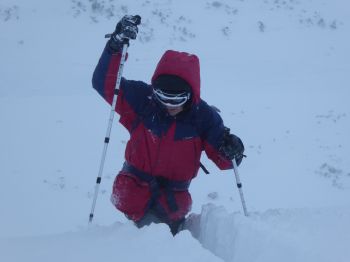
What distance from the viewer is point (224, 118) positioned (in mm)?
9164

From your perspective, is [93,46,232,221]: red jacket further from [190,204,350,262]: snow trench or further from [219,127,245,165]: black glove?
[190,204,350,262]: snow trench

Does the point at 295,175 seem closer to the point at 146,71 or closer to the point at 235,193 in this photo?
the point at 235,193

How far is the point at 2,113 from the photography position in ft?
27.1

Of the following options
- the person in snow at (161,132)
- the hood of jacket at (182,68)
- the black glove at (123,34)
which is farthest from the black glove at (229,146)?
the black glove at (123,34)

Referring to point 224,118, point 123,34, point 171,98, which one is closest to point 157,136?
point 171,98

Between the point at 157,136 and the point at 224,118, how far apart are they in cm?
579

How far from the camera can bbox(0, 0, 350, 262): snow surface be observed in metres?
3.10

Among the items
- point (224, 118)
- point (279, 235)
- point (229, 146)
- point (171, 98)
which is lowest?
point (224, 118)

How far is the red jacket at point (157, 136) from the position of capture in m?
3.51

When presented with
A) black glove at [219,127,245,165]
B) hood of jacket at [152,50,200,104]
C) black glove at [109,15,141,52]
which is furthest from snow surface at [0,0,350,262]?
black glove at [109,15,141,52]

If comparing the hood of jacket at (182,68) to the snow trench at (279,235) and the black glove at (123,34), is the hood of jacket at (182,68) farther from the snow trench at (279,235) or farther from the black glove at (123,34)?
the snow trench at (279,235)

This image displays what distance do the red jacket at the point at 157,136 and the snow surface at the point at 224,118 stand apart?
34cm

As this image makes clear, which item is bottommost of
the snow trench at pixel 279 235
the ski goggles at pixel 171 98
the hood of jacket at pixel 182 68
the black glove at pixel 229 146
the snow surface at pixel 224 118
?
the snow surface at pixel 224 118

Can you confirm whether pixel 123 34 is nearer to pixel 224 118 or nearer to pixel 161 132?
pixel 161 132
